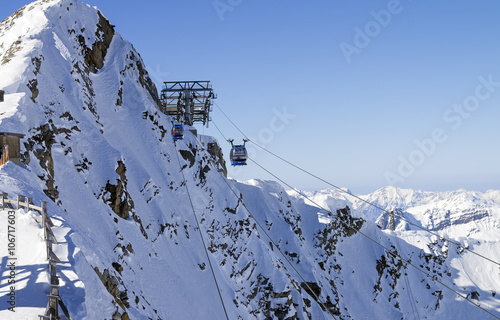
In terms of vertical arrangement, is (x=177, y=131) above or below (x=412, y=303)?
above

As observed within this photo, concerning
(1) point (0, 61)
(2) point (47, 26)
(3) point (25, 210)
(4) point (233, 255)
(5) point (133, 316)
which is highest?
(2) point (47, 26)

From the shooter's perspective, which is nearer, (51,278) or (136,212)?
(51,278)

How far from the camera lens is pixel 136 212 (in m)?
39.4

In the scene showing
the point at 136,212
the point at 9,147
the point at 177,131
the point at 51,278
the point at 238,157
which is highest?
the point at 177,131

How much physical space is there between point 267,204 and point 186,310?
134 feet

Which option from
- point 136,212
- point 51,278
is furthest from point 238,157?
point 51,278

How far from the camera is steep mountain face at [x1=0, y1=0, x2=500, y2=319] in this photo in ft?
76.5

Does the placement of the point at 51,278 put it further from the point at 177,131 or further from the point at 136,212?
the point at 177,131

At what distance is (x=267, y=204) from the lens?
75.5m

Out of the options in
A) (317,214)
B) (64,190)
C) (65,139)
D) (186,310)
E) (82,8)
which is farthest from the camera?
(317,214)

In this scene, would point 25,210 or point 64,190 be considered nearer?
point 25,210

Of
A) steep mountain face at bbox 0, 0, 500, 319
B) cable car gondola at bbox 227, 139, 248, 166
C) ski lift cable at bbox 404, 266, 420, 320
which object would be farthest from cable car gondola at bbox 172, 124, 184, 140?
ski lift cable at bbox 404, 266, 420, 320

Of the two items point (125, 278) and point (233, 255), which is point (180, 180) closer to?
point (233, 255)

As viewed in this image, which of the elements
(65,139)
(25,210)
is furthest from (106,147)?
(25,210)
